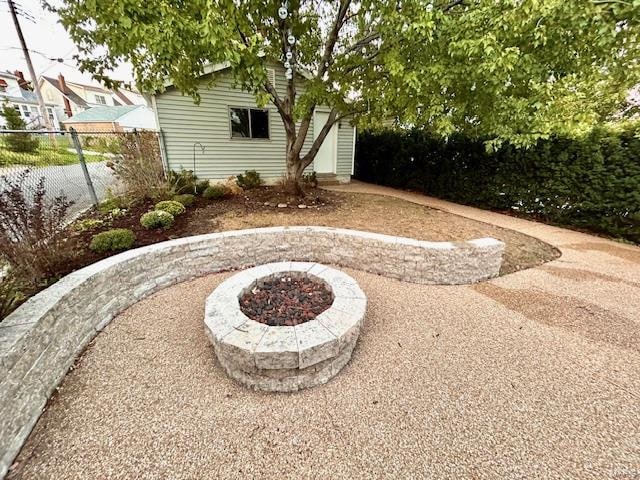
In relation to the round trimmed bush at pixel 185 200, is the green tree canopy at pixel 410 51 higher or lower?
higher

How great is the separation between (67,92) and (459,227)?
4721 centimetres

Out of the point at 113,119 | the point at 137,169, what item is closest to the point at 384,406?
the point at 137,169

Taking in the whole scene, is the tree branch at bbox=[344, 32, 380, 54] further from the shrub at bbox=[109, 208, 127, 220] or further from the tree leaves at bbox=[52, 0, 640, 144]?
the shrub at bbox=[109, 208, 127, 220]

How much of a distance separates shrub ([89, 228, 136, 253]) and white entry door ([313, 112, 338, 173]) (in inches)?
274

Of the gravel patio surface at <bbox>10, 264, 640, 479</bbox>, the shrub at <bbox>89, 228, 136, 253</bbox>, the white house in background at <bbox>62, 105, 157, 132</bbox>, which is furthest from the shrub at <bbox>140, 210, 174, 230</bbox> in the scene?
the white house in background at <bbox>62, 105, 157, 132</bbox>

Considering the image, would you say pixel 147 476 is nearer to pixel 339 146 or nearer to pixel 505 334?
pixel 505 334

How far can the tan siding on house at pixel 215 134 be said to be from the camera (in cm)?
730

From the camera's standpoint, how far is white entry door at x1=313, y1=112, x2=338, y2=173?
9284 millimetres

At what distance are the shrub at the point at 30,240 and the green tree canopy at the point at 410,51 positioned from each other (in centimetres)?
238

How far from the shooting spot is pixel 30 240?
275 centimetres

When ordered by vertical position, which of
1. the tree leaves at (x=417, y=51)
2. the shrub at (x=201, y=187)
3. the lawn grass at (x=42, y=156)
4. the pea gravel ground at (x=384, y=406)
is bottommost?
the pea gravel ground at (x=384, y=406)

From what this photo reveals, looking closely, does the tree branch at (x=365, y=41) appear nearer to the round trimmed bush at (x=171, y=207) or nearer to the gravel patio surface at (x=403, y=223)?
the gravel patio surface at (x=403, y=223)

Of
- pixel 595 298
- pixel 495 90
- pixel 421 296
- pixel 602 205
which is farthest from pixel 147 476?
pixel 602 205

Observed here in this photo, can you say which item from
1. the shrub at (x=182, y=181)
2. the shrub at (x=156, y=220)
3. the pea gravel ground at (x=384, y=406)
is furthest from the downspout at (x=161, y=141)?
the pea gravel ground at (x=384, y=406)
